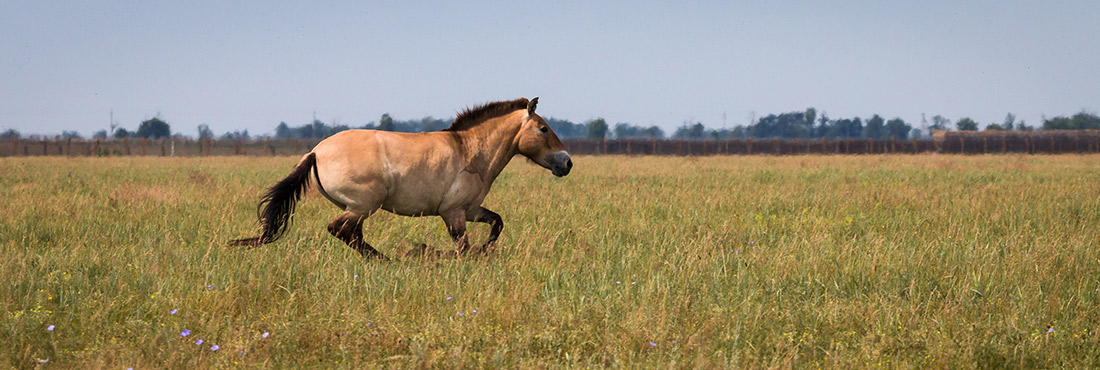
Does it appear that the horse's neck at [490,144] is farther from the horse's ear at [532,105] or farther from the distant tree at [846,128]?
the distant tree at [846,128]

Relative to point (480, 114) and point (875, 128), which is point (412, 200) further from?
point (875, 128)

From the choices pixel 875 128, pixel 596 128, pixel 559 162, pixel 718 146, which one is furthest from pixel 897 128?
pixel 559 162

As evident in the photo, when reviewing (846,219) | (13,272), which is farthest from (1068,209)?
(13,272)

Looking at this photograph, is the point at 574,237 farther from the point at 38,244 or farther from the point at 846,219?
the point at 38,244

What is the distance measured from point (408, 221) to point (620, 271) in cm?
354

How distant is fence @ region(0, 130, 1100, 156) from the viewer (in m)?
51.8

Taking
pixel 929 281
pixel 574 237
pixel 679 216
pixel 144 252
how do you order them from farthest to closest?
pixel 679 216 < pixel 574 237 < pixel 144 252 < pixel 929 281

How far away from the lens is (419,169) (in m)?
5.53

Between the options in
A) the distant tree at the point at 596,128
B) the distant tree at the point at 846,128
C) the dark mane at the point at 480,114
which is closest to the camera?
the dark mane at the point at 480,114

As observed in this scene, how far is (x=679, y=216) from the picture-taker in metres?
8.93

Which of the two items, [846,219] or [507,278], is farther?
[846,219]

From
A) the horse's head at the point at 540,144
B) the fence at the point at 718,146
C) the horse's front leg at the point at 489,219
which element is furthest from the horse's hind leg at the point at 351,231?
the fence at the point at 718,146

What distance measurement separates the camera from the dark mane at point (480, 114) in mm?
6141

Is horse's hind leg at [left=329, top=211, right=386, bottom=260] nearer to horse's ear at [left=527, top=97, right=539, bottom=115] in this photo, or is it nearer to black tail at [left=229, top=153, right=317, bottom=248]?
black tail at [left=229, top=153, right=317, bottom=248]
